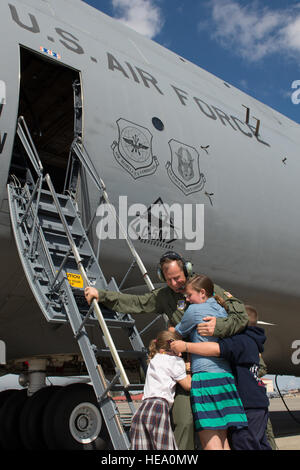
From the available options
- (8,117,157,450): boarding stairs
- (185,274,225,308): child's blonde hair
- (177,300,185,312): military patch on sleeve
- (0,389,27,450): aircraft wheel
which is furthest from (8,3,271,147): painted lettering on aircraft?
(0,389,27,450): aircraft wheel

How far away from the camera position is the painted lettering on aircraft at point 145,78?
21.2 ft

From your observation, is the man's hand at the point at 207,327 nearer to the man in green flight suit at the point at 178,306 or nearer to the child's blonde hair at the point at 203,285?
the man in green flight suit at the point at 178,306

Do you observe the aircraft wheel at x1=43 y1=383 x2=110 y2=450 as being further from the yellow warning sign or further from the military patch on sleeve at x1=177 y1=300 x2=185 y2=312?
the military patch on sleeve at x1=177 y1=300 x2=185 y2=312

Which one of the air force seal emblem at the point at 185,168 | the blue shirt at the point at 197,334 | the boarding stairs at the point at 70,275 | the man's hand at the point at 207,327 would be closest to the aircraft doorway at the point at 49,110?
the boarding stairs at the point at 70,275

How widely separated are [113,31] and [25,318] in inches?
199

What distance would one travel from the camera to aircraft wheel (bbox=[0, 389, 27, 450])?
7641 millimetres

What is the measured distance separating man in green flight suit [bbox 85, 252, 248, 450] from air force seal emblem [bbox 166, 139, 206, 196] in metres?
2.87

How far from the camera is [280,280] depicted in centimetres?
880

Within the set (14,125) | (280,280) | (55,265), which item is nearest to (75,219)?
(55,265)

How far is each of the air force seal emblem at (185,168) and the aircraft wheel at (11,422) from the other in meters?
4.55

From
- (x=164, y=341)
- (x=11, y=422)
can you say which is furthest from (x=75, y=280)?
(x=11, y=422)

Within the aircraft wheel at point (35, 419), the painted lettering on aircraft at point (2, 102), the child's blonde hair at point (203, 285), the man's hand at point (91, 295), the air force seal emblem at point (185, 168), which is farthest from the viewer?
the air force seal emblem at point (185, 168)

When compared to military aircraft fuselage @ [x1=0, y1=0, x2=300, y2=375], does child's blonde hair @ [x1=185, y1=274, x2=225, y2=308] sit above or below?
below
